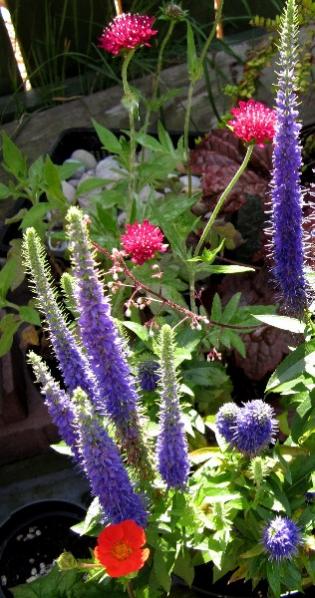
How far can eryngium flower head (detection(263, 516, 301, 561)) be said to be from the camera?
1.21 metres

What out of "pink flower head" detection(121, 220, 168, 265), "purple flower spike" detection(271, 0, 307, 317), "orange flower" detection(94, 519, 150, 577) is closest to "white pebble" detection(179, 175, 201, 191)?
"pink flower head" detection(121, 220, 168, 265)

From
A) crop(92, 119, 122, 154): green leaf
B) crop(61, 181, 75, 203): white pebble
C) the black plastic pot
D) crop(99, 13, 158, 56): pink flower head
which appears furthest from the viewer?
crop(61, 181, 75, 203): white pebble

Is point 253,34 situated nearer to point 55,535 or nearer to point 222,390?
point 222,390

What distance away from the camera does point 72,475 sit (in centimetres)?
208

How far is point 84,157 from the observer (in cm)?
246

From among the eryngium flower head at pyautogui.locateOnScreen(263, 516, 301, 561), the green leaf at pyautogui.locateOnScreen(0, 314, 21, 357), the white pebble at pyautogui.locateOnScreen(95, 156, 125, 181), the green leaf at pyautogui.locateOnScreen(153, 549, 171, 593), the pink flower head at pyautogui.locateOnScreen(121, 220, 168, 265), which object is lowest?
the green leaf at pyautogui.locateOnScreen(153, 549, 171, 593)

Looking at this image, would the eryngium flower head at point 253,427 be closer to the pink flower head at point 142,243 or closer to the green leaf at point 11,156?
the pink flower head at point 142,243

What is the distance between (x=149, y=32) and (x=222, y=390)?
780 millimetres

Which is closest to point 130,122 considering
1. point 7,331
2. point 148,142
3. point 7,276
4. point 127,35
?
point 148,142

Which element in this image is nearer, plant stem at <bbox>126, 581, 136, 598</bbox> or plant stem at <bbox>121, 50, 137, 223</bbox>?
plant stem at <bbox>126, 581, 136, 598</bbox>

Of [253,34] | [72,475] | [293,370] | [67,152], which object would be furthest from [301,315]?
[253,34]

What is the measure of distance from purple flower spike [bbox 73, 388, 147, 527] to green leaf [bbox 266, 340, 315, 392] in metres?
0.28

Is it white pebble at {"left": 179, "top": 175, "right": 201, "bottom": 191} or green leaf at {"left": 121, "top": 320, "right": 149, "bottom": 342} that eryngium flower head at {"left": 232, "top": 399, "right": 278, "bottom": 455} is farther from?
white pebble at {"left": 179, "top": 175, "right": 201, "bottom": 191}

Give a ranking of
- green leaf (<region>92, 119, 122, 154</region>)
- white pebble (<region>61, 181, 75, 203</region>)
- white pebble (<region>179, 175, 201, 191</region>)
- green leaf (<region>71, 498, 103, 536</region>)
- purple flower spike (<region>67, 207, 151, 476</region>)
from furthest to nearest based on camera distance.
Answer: white pebble (<region>61, 181, 75, 203</region>) → white pebble (<region>179, 175, 201, 191</region>) → green leaf (<region>92, 119, 122, 154</region>) → green leaf (<region>71, 498, 103, 536</region>) → purple flower spike (<region>67, 207, 151, 476</region>)
